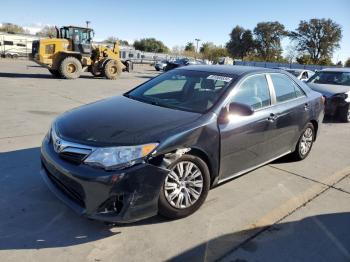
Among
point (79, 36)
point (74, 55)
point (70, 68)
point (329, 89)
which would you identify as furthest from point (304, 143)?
point (79, 36)

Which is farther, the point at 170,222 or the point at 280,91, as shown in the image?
the point at 280,91

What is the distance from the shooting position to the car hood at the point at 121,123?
3.27m

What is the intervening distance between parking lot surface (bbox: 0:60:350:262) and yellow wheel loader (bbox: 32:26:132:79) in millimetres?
15166

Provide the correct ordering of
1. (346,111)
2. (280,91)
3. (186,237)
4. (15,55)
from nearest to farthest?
(186,237) < (280,91) < (346,111) < (15,55)

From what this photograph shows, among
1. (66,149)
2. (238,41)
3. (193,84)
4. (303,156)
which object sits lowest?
(303,156)

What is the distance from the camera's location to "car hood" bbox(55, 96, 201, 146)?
3.27 meters

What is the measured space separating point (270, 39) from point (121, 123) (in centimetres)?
8009

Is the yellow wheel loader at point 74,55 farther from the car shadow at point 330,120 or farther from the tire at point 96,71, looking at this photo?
the car shadow at point 330,120

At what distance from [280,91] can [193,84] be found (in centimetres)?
130

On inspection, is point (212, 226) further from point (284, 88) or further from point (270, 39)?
point (270, 39)

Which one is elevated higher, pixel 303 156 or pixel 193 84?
pixel 193 84

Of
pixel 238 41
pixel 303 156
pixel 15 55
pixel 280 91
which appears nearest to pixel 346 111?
pixel 303 156

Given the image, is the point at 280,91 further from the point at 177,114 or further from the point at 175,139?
the point at 175,139

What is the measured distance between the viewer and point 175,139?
3.38 metres
